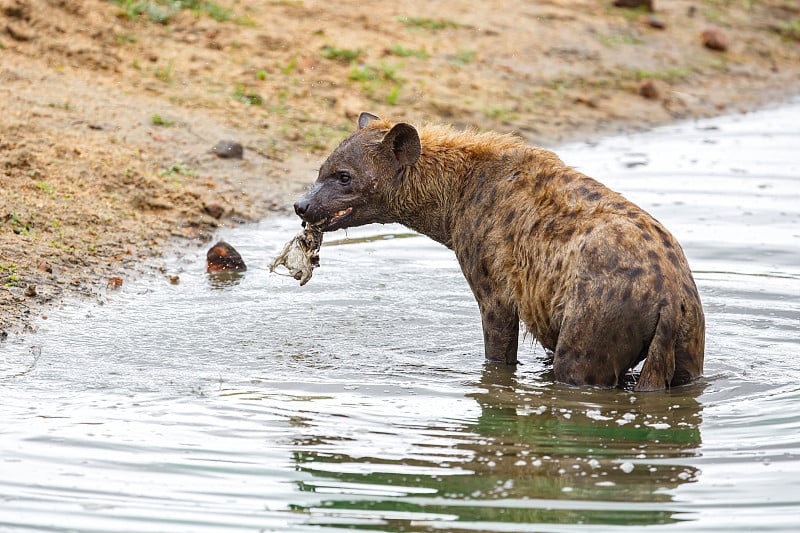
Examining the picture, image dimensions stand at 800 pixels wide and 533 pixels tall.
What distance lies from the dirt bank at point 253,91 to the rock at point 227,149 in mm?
55

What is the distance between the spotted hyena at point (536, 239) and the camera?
5805 millimetres

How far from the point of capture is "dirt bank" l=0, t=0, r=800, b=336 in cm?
907

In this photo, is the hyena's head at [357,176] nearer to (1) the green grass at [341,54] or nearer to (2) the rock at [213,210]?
(2) the rock at [213,210]

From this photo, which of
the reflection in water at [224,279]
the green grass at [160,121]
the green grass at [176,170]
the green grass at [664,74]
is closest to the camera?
the reflection in water at [224,279]

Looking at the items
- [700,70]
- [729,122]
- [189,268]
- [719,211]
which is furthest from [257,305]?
[700,70]

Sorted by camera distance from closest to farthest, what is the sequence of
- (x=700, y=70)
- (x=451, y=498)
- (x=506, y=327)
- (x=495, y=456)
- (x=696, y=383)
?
1. (x=451, y=498)
2. (x=495, y=456)
3. (x=696, y=383)
4. (x=506, y=327)
5. (x=700, y=70)

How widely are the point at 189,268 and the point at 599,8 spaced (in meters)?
8.64

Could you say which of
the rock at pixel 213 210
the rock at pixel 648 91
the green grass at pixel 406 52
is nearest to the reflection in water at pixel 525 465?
the rock at pixel 213 210

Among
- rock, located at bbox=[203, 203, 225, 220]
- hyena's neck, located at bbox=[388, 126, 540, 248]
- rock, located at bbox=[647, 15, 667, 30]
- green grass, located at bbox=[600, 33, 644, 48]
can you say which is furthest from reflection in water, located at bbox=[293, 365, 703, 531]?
rock, located at bbox=[647, 15, 667, 30]

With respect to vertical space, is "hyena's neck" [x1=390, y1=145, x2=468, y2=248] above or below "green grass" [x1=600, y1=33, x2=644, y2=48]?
below

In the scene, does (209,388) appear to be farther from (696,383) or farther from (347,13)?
(347,13)

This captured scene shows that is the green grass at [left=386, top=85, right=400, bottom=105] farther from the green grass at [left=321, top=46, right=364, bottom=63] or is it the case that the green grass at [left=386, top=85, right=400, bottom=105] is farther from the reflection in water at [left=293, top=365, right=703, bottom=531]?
the reflection in water at [left=293, top=365, right=703, bottom=531]

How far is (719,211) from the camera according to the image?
10164 millimetres

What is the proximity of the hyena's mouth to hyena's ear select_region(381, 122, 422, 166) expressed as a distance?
1.38 ft
